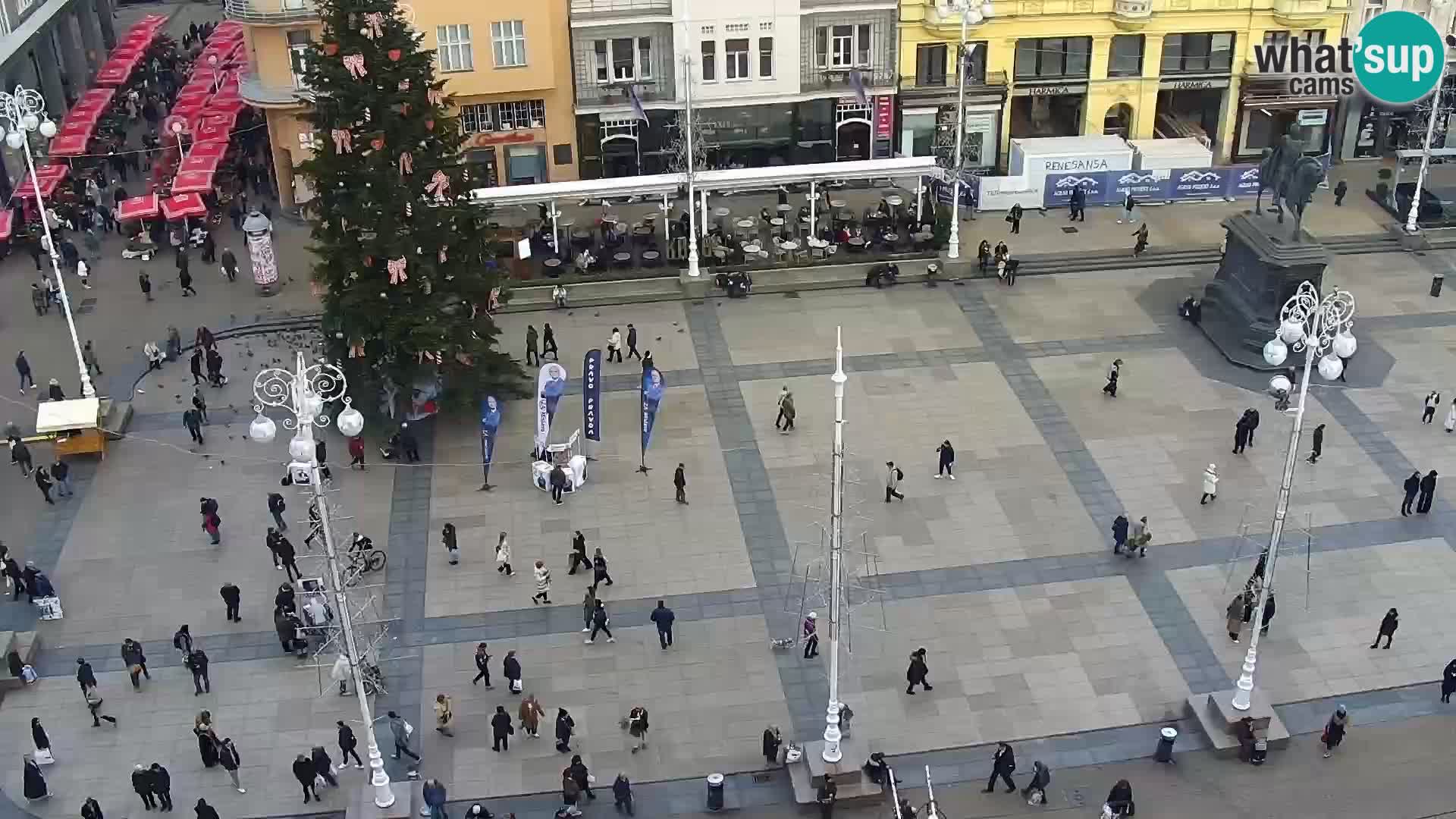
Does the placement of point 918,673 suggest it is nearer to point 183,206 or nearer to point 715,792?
point 715,792

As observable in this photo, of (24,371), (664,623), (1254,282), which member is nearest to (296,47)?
(24,371)

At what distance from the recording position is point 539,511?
34406 millimetres

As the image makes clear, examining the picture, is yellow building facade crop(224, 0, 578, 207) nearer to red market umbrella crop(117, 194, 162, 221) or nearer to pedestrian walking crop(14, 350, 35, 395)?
red market umbrella crop(117, 194, 162, 221)

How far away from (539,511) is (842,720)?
1089cm

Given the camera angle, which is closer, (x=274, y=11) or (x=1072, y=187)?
(x=274, y=11)

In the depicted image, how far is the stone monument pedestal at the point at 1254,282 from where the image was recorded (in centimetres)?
3934

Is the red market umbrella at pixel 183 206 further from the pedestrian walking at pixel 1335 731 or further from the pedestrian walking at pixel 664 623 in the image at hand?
the pedestrian walking at pixel 1335 731

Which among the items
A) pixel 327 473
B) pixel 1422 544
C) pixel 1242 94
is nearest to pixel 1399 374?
pixel 1422 544

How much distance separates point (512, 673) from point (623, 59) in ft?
96.0

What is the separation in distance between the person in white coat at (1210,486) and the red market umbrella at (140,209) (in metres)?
35.7

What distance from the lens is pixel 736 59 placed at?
51.0m

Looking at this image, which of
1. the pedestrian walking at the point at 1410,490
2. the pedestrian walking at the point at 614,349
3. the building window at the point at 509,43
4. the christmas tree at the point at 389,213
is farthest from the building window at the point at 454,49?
the pedestrian walking at the point at 1410,490

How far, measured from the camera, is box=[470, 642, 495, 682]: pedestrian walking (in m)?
28.2

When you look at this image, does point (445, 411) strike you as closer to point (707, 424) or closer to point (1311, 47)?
point (707, 424)
